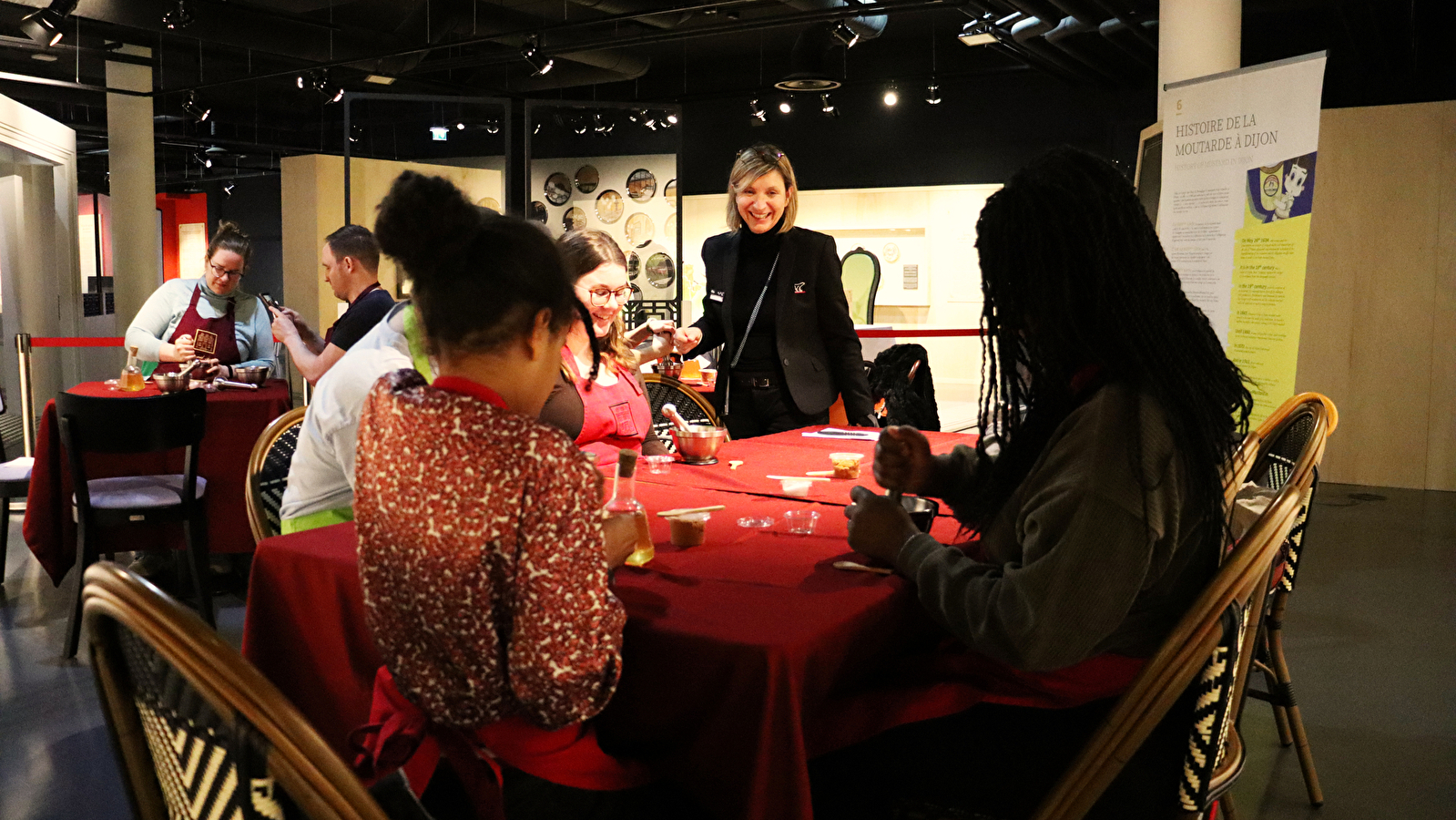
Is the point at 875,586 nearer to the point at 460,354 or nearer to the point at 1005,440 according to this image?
the point at 1005,440

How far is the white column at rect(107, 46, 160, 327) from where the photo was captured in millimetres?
10438

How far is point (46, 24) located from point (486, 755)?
355 inches

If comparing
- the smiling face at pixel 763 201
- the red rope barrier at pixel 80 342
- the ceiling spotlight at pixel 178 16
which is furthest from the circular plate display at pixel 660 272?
the smiling face at pixel 763 201

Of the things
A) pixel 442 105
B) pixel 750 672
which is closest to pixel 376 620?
pixel 750 672

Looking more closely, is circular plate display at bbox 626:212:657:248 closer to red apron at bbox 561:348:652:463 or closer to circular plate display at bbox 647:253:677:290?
circular plate display at bbox 647:253:677:290

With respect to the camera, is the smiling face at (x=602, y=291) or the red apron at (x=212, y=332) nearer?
the smiling face at (x=602, y=291)

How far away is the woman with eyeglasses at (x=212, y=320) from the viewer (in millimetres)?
5387

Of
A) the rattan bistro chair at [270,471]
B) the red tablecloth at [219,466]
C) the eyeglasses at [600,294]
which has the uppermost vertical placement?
the eyeglasses at [600,294]

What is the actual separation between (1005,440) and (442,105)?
13057mm

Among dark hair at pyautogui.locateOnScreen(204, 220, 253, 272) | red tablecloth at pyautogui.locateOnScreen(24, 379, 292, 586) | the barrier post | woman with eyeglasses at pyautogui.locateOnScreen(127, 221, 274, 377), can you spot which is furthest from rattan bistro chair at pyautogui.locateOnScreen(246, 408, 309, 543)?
the barrier post

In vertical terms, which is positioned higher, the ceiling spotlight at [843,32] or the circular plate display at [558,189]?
the ceiling spotlight at [843,32]

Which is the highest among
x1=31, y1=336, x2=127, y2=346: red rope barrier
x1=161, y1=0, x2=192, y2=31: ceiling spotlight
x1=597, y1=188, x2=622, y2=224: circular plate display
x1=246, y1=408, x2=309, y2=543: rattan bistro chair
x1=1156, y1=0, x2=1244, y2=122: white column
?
x1=161, y1=0, x2=192, y2=31: ceiling spotlight

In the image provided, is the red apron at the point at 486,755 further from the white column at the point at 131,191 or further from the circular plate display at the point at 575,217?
the white column at the point at 131,191

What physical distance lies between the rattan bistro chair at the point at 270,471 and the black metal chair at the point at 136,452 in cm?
101
